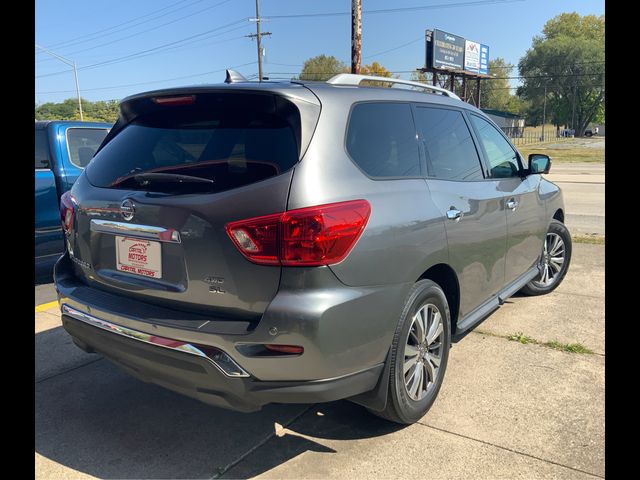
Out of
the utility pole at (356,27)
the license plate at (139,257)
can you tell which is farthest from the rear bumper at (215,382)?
the utility pole at (356,27)

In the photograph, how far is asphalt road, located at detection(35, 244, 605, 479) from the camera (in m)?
2.64

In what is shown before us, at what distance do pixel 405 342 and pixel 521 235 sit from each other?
2.09 metres

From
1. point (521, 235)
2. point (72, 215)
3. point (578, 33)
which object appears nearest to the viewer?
point (72, 215)

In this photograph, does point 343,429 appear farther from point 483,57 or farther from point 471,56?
point 483,57

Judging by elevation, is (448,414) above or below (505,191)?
below

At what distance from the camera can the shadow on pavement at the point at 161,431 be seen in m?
2.68

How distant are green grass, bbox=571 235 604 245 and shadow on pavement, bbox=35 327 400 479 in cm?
628

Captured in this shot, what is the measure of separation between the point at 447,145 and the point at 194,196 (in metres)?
1.85

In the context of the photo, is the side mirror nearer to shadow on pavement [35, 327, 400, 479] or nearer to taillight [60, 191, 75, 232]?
shadow on pavement [35, 327, 400, 479]

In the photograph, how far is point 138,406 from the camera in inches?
129
